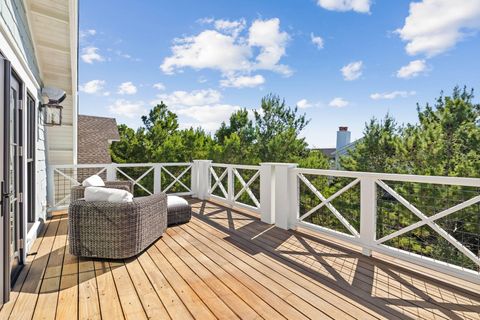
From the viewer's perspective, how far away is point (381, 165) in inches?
473

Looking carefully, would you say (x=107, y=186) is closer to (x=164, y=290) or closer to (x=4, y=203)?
(x=4, y=203)

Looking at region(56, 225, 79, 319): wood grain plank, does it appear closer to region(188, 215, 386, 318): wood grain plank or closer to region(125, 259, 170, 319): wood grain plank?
region(125, 259, 170, 319): wood grain plank

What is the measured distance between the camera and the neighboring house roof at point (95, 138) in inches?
508

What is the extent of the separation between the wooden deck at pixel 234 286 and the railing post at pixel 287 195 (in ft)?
2.24

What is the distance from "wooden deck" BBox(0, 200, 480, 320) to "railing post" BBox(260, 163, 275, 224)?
987 millimetres

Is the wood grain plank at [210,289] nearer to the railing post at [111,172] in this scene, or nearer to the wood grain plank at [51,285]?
the wood grain plank at [51,285]

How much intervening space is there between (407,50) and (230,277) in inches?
611

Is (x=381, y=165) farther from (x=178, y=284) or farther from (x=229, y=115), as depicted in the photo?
(x=178, y=284)

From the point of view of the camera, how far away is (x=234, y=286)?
101 inches

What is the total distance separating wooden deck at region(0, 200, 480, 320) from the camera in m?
2.15

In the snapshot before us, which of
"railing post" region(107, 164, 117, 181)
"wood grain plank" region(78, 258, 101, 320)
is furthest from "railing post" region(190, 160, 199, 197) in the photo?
"wood grain plank" region(78, 258, 101, 320)

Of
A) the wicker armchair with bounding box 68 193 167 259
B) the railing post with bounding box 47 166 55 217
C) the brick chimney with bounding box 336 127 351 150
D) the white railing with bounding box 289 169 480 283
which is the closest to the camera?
the white railing with bounding box 289 169 480 283

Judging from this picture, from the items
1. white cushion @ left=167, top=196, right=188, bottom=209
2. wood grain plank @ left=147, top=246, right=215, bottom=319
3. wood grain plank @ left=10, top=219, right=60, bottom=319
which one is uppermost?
white cushion @ left=167, top=196, right=188, bottom=209

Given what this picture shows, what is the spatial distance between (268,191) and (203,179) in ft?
8.71
